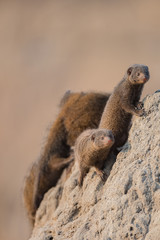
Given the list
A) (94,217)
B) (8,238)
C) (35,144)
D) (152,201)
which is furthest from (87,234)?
(35,144)

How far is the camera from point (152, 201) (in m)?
5.67

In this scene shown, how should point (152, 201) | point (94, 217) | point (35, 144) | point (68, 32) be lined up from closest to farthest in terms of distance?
point (152, 201) < point (94, 217) < point (35, 144) < point (68, 32)

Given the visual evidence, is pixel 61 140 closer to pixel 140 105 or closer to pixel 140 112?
pixel 140 105

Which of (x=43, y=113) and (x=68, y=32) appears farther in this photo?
(x=68, y=32)

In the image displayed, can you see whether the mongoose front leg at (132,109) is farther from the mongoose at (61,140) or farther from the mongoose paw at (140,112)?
the mongoose at (61,140)

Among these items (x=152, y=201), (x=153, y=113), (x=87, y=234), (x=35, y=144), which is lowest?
(x=35, y=144)

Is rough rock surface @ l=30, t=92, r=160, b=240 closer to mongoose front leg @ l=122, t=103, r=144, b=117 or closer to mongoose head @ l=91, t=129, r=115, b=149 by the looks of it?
mongoose front leg @ l=122, t=103, r=144, b=117

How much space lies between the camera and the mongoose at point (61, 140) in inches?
368

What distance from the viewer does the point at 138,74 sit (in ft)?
22.9

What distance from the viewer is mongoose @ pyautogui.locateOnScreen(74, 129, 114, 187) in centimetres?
667

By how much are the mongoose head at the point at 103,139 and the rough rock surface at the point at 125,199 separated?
18 centimetres

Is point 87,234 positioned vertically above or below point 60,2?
below

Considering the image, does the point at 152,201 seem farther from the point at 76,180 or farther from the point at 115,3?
the point at 115,3

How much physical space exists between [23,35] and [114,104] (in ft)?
102
